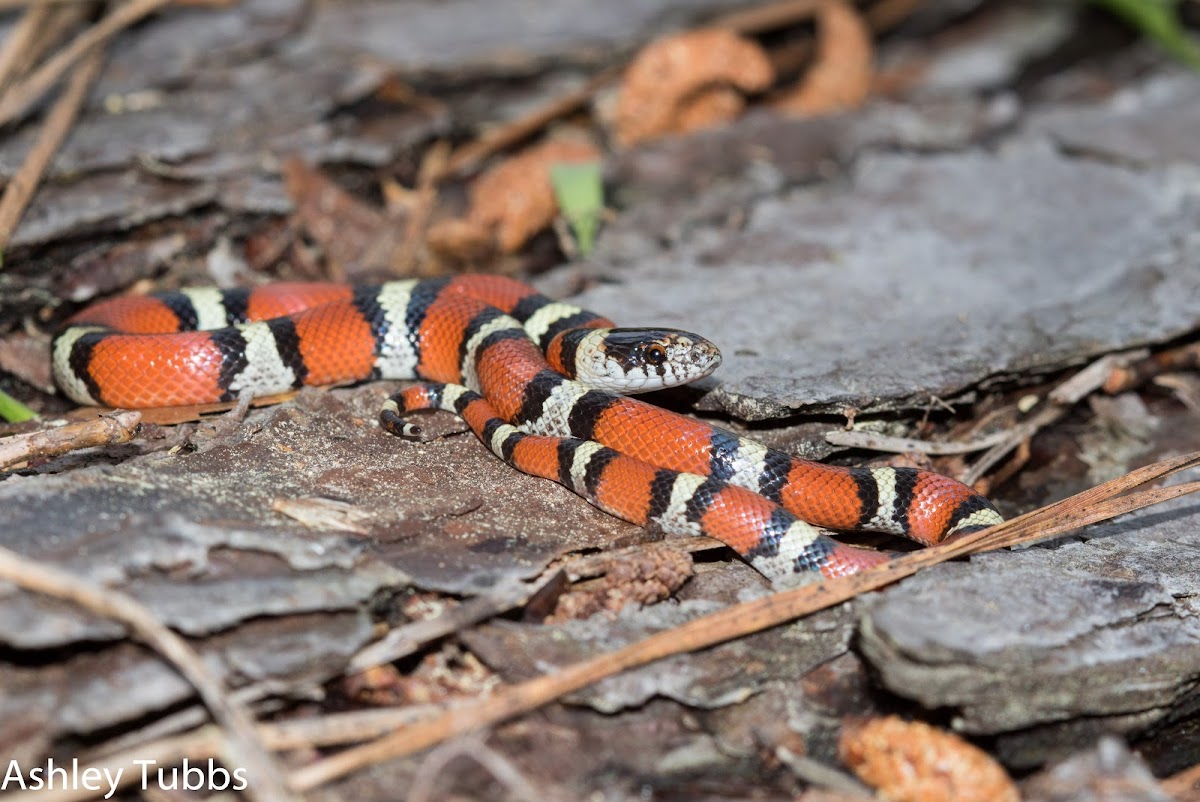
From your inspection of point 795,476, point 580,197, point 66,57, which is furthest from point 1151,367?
point 66,57

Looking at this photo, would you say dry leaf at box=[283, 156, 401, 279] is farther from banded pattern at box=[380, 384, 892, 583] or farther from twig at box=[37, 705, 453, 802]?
twig at box=[37, 705, 453, 802]

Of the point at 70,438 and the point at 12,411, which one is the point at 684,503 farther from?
the point at 12,411

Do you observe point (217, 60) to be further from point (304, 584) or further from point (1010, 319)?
point (1010, 319)

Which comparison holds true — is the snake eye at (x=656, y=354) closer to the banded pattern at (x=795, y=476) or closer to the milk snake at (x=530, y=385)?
the milk snake at (x=530, y=385)

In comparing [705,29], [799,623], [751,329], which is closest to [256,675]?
[799,623]

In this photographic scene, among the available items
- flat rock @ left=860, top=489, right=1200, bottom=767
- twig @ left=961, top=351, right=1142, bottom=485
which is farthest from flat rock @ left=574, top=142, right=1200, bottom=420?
flat rock @ left=860, top=489, right=1200, bottom=767

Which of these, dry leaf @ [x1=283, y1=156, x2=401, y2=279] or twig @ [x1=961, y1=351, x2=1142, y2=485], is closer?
twig @ [x1=961, y1=351, x2=1142, y2=485]
